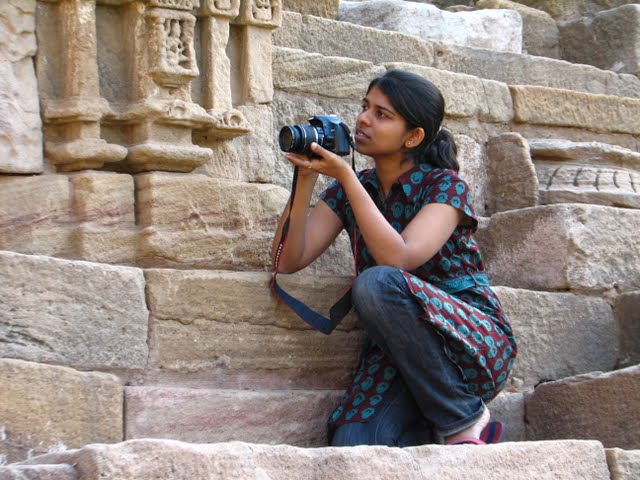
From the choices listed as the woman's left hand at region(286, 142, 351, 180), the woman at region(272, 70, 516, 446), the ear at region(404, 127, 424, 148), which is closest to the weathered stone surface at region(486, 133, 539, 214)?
the woman at region(272, 70, 516, 446)

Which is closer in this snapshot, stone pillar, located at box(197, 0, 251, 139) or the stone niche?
the stone niche

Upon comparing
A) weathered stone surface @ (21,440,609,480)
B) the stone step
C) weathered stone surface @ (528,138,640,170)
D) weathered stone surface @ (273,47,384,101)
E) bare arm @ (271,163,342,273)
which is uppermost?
the stone step

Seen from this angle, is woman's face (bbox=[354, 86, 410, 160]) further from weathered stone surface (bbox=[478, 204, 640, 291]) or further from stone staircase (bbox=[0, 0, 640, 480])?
weathered stone surface (bbox=[478, 204, 640, 291])

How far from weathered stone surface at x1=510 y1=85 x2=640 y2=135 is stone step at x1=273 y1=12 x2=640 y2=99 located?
7 centimetres

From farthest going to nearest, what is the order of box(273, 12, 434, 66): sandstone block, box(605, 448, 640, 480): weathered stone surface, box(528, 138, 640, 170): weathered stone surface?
box(528, 138, 640, 170): weathered stone surface → box(273, 12, 434, 66): sandstone block → box(605, 448, 640, 480): weathered stone surface

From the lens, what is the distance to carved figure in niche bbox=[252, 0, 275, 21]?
16.4 feet

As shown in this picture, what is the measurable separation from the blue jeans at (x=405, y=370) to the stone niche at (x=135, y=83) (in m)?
0.93

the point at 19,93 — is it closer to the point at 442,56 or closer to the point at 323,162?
the point at 323,162

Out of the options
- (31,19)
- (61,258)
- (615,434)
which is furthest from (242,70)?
(615,434)

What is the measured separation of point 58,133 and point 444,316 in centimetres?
144

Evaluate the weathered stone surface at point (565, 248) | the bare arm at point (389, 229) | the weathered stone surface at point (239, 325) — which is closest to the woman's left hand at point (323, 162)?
the bare arm at point (389, 229)

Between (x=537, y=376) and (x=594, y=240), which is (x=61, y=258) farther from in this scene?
(x=594, y=240)

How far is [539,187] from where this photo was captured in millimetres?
6078

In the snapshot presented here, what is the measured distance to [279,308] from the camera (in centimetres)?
454
